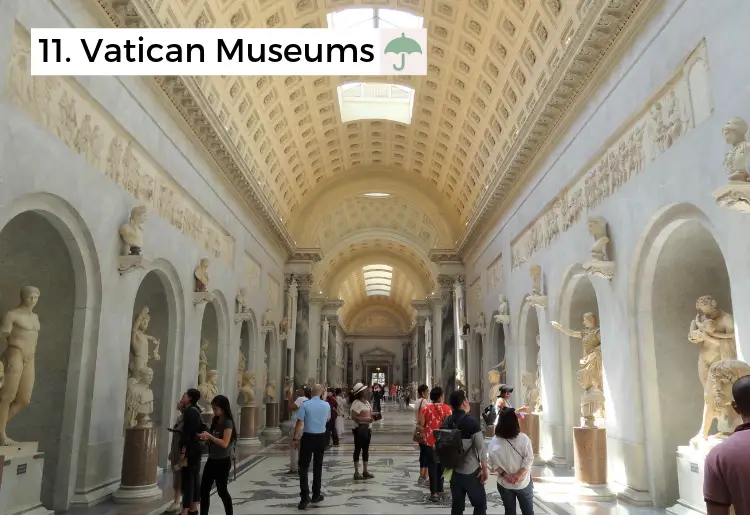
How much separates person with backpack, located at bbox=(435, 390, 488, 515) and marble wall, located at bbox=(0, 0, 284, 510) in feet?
19.5

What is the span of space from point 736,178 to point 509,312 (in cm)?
1262

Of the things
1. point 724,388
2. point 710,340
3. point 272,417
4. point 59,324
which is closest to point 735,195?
point 724,388

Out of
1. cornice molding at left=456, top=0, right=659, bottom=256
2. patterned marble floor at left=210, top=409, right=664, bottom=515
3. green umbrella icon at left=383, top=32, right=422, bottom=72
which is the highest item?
cornice molding at left=456, top=0, right=659, bottom=256

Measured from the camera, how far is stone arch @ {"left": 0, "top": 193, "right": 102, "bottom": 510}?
8.41 meters

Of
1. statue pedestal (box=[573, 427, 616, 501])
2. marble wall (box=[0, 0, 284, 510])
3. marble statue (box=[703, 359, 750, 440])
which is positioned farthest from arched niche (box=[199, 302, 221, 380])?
marble statue (box=[703, 359, 750, 440])

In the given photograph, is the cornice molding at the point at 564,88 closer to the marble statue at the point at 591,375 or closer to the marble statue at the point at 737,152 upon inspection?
the marble statue at the point at 737,152

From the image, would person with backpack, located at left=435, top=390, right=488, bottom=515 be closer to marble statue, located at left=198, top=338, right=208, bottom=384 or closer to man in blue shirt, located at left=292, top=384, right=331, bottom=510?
man in blue shirt, located at left=292, top=384, right=331, bottom=510

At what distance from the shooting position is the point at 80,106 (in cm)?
888

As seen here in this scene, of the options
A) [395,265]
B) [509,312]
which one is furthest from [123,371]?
[395,265]

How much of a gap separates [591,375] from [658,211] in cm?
380

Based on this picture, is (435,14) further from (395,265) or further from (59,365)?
(395,265)

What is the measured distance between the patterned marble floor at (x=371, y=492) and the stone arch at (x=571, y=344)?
1459 mm

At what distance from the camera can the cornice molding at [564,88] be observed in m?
9.60

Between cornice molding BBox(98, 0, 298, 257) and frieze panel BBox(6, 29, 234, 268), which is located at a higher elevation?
cornice molding BBox(98, 0, 298, 257)
